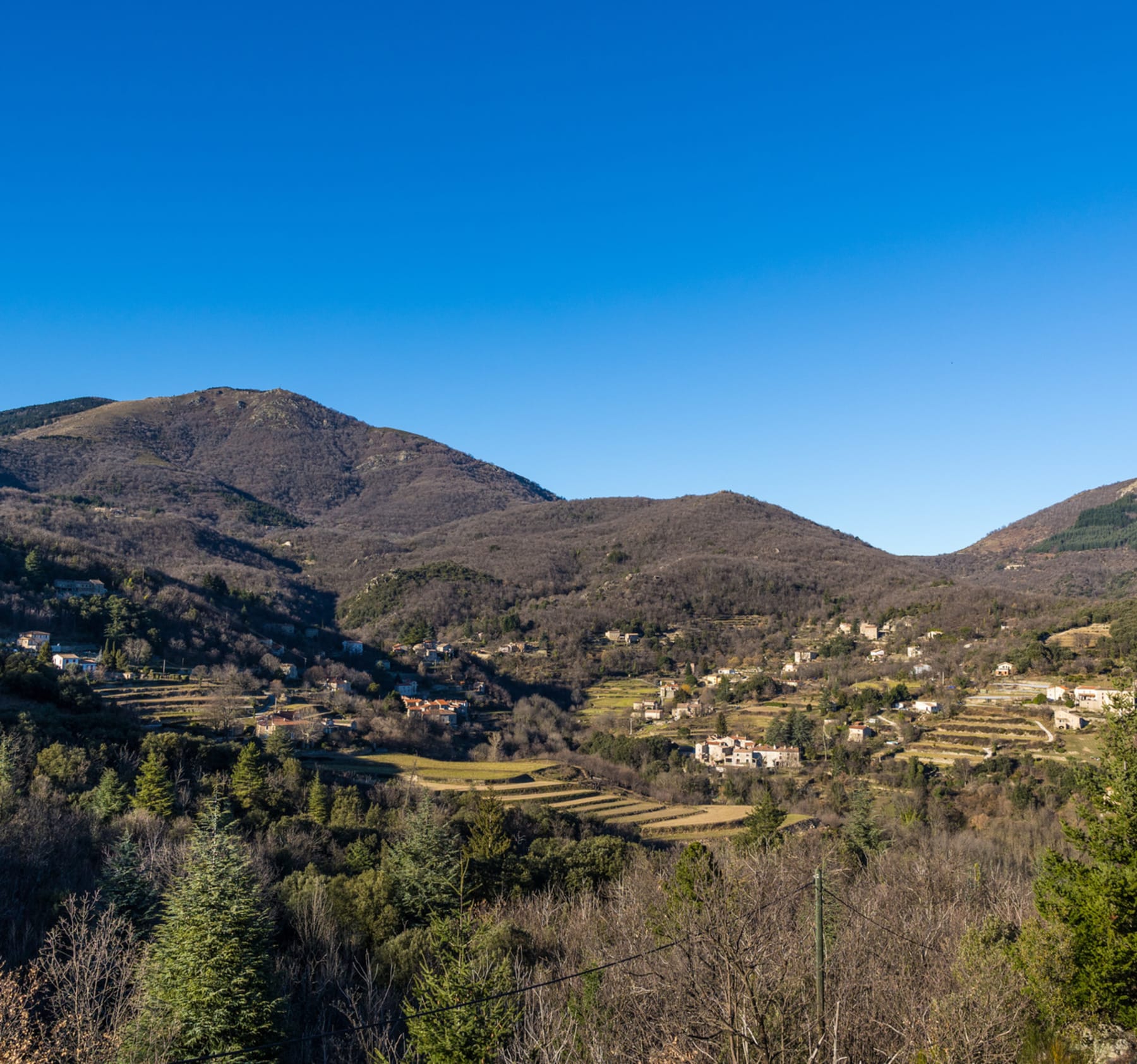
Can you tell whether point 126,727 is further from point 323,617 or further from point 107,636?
point 323,617

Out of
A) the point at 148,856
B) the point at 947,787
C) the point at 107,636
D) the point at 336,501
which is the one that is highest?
the point at 336,501

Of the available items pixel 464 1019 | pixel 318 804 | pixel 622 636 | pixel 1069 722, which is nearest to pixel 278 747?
pixel 318 804

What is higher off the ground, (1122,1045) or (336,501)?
(336,501)

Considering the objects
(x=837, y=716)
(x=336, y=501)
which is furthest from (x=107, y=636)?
(x=336, y=501)

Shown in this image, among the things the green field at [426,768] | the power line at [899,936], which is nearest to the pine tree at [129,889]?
the power line at [899,936]

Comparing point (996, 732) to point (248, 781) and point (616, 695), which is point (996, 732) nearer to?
point (616, 695)

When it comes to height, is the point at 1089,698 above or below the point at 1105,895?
below

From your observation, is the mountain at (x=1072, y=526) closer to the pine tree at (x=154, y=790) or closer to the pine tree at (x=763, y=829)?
the pine tree at (x=763, y=829)
